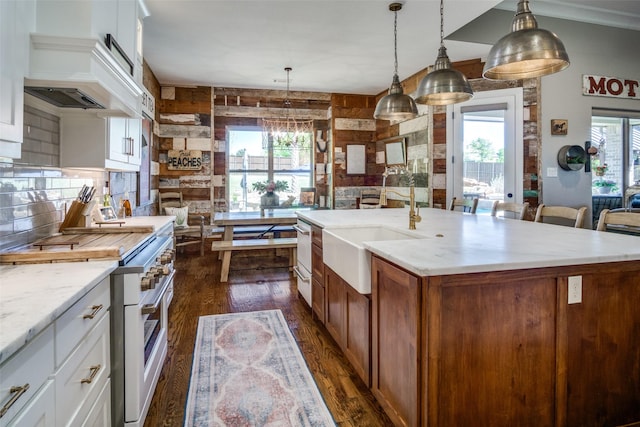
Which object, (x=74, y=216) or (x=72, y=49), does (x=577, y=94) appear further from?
(x=74, y=216)

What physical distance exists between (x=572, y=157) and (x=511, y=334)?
13.3 ft

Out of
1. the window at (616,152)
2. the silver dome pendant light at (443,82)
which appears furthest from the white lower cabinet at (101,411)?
the window at (616,152)

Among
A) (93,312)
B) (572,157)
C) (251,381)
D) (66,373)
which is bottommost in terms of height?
(251,381)

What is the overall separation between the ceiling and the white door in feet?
2.11

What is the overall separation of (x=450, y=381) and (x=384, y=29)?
353 centimetres

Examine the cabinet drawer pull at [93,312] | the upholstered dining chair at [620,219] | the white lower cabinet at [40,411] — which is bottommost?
the white lower cabinet at [40,411]

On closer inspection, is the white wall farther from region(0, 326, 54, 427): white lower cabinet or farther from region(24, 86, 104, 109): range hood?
region(0, 326, 54, 427): white lower cabinet

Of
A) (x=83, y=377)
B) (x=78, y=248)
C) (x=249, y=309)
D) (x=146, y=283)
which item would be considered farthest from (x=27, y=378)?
(x=249, y=309)

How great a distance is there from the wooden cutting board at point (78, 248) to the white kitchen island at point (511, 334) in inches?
48.2

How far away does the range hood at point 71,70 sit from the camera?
1495 millimetres

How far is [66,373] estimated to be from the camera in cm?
109

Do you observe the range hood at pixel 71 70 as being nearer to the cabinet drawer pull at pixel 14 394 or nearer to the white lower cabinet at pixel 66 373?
the white lower cabinet at pixel 66 373

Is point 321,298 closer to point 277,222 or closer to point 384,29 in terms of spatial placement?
point 277,222

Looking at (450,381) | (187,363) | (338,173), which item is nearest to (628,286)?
(450,381)
